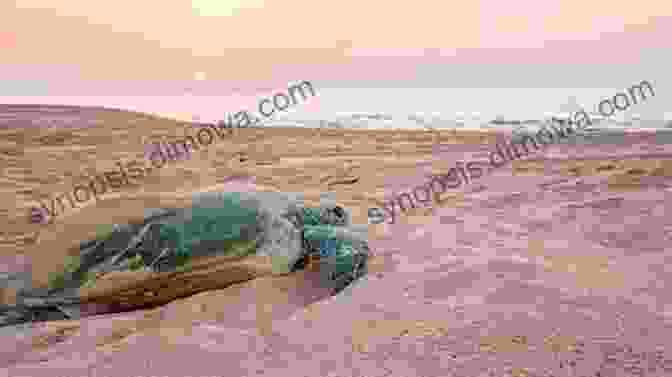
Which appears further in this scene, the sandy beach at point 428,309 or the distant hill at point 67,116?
the distant hill at point 67,116

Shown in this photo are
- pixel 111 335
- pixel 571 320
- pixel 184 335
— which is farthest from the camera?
pixel 111 335

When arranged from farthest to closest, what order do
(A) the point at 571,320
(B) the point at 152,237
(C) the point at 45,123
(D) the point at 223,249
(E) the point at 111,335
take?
1. (C) the point at 45,123
2. (D) the point at 223,249
3. (B) the point at 152,237
4. (E) the point at 111,335
5. (A) the point at 571,320

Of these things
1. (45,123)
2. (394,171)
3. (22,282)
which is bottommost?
(394,171)

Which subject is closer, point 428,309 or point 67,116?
point 428,309

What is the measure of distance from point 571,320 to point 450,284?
0.85 meters

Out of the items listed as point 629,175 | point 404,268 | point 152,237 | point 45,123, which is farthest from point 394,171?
point 45,123

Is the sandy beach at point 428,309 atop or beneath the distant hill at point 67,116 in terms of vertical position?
beneath

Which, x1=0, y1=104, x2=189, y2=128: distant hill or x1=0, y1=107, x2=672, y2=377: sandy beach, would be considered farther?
x1=0, y1=104, x2=189, y2=128: distant hill

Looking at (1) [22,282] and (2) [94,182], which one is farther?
(2) [94,182]

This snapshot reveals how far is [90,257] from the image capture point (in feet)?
9.22

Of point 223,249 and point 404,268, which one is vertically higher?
point 223,249

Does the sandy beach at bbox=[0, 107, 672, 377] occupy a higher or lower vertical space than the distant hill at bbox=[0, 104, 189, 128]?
lower

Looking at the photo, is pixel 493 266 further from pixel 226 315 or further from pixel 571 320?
pixel 226 315

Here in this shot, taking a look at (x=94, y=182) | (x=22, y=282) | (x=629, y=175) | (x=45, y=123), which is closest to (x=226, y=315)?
(x=22, y=282)
